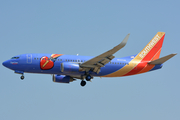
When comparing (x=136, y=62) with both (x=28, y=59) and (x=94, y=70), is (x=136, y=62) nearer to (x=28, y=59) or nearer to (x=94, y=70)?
(x=94, y=70)

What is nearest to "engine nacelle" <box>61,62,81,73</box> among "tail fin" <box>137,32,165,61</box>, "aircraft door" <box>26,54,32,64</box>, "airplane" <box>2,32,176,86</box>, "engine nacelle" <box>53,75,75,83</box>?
"airplane" <box>2,32,176,86</box>

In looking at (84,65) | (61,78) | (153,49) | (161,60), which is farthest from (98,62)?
(153,49)

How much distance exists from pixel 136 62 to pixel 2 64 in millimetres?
17680

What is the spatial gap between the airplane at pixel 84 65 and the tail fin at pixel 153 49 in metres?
0.16

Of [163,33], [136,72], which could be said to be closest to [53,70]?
[136,72]

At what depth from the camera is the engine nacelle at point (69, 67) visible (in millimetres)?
41438

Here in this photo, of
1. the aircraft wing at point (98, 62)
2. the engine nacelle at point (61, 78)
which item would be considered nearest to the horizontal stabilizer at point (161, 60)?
the aircraft wing at point (98, 62)

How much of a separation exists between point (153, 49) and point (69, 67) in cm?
1360

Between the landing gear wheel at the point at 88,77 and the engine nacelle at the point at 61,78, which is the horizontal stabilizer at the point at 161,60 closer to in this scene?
the landing gear wheel at the point at 88,77

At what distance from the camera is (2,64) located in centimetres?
4309

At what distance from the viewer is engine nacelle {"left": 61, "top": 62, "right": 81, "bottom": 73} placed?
41.4 metres

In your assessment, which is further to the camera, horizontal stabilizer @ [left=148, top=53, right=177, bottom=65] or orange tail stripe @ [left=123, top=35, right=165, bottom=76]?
orange tail stripe @ [left=123, top=35, right=165, bottom=76]

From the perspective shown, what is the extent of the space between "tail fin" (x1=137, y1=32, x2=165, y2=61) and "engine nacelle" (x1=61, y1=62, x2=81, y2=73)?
954 cm

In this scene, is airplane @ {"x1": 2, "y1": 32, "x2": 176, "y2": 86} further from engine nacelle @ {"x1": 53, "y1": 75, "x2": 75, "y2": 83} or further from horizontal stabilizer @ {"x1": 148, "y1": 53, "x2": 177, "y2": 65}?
engine nacelle @ {"x1": 53, "y1": 75, "x2": 75, "y2": 83}
